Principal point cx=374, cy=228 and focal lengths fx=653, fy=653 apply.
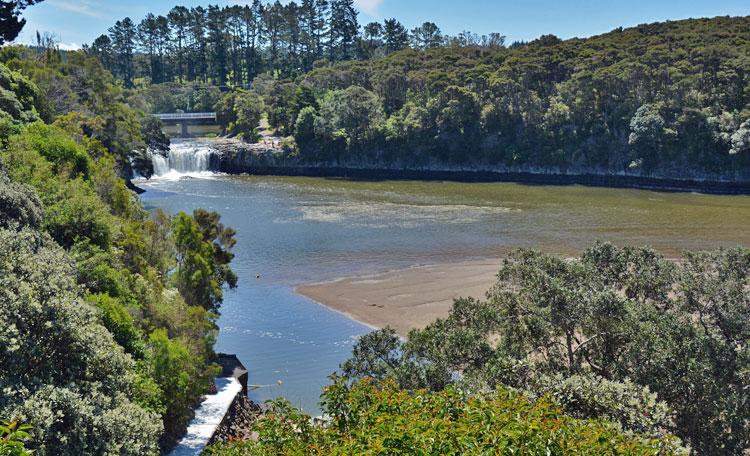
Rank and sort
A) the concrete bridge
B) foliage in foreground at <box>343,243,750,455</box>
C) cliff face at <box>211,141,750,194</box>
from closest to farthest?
foliage in foreground at <box>343,243,750,455</box>, cliff face at <box>211,141,750,194</box>, the concrete bridge

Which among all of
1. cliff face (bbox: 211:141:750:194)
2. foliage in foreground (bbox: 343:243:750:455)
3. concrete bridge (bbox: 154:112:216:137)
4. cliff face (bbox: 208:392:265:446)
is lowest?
cliff face (bbox: 208:392:265:446)

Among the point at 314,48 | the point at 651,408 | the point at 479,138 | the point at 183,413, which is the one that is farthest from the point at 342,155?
the point at 651,408

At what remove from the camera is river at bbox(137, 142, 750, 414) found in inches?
1061

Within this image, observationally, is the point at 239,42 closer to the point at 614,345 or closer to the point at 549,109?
the point at 549,109

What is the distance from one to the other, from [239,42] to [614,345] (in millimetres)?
133953

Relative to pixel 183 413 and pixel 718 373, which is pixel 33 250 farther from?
pixel 718 373

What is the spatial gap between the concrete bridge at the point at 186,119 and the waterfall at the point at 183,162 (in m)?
15.7

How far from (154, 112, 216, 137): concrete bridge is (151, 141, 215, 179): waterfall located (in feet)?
51.4

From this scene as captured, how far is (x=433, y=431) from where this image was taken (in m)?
7.53

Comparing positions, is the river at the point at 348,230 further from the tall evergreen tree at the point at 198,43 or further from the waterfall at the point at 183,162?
the tall evergreen tree at the point at 198,43

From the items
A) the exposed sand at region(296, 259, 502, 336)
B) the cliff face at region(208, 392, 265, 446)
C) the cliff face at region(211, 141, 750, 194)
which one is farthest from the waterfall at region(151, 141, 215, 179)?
the cliff face at region(208, 392, 265, 446)

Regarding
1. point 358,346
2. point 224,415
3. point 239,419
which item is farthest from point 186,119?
point 358,346

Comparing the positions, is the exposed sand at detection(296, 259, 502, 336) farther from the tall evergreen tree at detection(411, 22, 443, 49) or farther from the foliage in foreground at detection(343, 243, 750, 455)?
the tall evergreen tree at detection(411, 22, 443, 49)

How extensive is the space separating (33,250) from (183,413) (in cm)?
581
